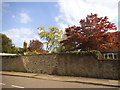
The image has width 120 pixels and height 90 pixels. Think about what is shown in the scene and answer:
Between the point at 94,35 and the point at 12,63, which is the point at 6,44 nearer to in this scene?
the point at 12,63

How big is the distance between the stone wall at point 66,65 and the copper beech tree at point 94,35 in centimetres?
351

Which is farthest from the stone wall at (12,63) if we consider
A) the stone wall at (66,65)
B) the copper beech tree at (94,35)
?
the copper beech tree at (94,35)

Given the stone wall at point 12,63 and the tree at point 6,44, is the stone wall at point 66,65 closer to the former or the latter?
the stone wall at point 12,63

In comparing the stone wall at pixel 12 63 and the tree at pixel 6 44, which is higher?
the tree at pixel 6 44

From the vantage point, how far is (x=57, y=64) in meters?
12.8

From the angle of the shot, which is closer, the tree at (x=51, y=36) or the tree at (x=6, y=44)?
the tree at (x=51, y=36)

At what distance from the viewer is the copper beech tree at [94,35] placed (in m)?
13.6

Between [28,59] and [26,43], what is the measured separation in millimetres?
35765

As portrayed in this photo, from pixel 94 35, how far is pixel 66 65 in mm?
5179

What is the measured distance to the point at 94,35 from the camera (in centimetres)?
1341

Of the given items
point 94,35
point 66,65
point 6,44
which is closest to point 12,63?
point 66,65

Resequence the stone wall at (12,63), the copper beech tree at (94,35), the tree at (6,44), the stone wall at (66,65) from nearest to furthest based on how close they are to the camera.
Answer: the stone wall at (66,65), the copper beech tree at (94,35), the stone wall at (12,63), the tree at (6,44)

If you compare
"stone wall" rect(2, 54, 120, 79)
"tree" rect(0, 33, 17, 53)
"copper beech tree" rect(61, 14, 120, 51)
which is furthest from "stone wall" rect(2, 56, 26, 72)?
"tree" rect(0, 33, 17, 53)

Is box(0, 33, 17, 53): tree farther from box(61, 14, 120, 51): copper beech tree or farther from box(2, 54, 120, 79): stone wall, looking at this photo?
box(61, 14, 120, 51): copper beech tree
